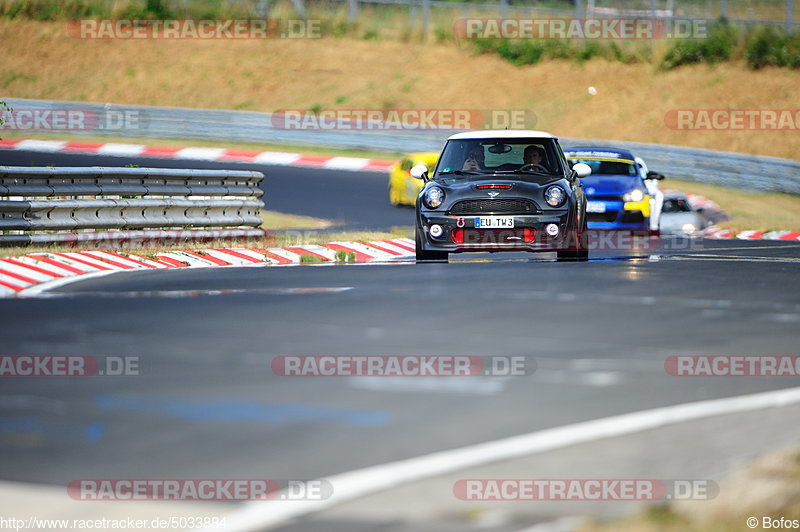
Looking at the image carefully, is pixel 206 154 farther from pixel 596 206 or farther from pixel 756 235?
pixel 596 206

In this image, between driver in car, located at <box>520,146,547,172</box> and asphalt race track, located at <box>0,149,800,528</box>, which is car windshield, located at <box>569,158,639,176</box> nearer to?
driver in car, located at <box>520,146,547,172</box>

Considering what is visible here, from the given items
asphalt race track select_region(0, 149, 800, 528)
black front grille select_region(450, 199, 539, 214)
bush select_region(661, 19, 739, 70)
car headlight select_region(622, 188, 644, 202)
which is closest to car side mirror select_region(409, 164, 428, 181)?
black front grille select_region(450, 199, 539, 214)

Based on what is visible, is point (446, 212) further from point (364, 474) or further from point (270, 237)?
point (364, 474)

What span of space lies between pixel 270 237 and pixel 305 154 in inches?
615

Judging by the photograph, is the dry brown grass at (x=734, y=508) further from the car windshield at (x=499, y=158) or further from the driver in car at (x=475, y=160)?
the driver in car at (x=475, y=160)

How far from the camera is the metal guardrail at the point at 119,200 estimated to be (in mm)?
15148

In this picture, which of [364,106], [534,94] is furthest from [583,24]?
[364,106]

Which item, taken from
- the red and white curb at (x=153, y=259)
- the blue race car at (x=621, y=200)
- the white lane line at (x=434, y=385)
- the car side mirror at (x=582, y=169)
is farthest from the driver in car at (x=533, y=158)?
the white lane line at (x=434, y=385)

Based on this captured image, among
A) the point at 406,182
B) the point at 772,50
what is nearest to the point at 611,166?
the point at 406,182

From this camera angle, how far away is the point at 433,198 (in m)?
14.5

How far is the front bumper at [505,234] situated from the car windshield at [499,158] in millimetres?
809

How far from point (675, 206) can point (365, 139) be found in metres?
11.5

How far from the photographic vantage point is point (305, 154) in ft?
113

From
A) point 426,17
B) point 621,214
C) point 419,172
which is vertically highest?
point 426,17
